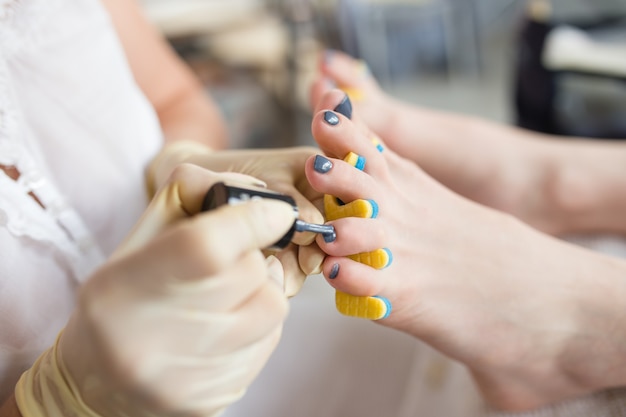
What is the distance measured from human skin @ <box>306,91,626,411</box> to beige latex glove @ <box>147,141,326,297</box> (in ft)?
0.13

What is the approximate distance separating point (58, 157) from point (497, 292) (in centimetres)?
50

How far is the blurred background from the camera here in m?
1.41

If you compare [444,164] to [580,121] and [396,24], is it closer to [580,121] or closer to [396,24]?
[580,121]

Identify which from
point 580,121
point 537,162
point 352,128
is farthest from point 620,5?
point 352,128

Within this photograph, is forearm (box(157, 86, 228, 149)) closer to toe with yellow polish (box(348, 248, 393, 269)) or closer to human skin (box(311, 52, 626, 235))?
human skin (box(311, 52, 626, 235))

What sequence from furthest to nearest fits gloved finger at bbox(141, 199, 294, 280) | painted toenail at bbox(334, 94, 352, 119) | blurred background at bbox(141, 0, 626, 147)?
1. blurred background at bbox(141, 0, 626, 147)
2. painted toenail at bbox(334, 94, 352, 119)
3. gloved finger at bbox(141, 199, 294, 280)

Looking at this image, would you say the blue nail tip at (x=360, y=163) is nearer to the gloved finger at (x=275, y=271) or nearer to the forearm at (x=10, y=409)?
the gloved finger at (x=275, y=271)

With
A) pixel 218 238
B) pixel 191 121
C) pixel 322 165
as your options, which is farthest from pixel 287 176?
pixel 191 121

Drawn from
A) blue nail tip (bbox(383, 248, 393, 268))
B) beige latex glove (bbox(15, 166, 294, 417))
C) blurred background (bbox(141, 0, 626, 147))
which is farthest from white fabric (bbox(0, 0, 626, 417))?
blurred background (bbox(141, 0, 626, 147))

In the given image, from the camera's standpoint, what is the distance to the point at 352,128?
53 centimetres

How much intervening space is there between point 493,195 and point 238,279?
566 millimetres

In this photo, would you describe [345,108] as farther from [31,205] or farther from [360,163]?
[31,205]

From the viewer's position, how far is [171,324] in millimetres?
352

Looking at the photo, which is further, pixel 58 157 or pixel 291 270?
pixel 58 157
